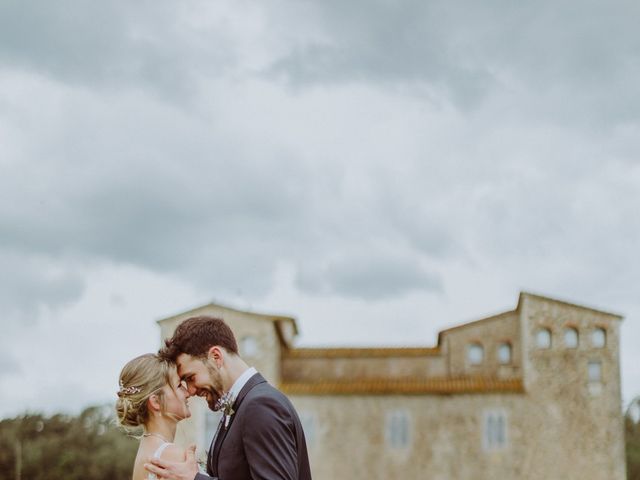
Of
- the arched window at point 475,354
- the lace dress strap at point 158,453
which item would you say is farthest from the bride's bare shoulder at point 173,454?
the arched window at point 475,354

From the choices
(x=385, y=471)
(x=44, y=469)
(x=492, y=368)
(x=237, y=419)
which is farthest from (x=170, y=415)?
(x=44, y=469)

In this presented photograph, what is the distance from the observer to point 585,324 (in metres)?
37.3

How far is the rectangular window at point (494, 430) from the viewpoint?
3522 cm

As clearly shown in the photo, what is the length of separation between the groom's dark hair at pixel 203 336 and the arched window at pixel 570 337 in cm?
3404

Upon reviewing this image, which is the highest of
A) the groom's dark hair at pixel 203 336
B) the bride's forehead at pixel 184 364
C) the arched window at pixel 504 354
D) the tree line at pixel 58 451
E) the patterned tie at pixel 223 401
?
the arched window at pixel 504 354

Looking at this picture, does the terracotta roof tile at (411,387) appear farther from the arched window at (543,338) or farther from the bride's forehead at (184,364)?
the bride's forehead at (184,364)

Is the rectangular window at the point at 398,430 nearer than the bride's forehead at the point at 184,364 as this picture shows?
No

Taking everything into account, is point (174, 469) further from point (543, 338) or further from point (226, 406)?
point (543, 338)

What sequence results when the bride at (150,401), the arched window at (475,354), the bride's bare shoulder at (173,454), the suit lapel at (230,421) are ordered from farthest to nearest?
the arched window at (475,354), the bride at (150,401), the bride's bare shoulder at (173,454), the suit lapel at (230,421)

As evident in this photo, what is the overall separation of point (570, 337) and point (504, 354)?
259 cm

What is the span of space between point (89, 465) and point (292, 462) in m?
46.4

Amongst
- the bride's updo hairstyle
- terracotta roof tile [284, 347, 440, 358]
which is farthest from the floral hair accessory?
terracotta roof tile [284, 347, 440, 358]

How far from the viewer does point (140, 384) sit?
4934 millimetres

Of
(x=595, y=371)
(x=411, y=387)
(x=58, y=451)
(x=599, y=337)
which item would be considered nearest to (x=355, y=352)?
(x=411, y=387)
